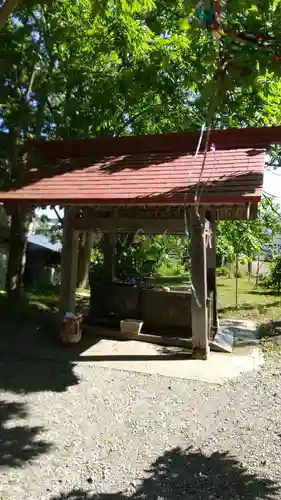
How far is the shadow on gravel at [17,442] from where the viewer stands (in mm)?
4139

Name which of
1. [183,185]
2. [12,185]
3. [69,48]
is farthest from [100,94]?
[183,185]

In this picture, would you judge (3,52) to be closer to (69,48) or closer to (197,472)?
(69,48)

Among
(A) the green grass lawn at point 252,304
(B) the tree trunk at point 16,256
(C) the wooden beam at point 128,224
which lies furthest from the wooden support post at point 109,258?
(A) the green grass lawn at point 252,304

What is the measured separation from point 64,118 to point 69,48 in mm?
2259

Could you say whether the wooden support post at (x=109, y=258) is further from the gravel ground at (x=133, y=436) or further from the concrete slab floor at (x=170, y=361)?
the gravel ground at (x=133, y=436)

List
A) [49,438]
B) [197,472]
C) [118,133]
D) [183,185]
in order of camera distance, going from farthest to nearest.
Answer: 1. [118,133]
2. [183,185]
3. [49,438]
4. [197,472]

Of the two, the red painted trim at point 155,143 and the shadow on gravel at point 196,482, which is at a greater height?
the red painted trim at point 155,143

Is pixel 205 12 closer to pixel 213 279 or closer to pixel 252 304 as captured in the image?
pixel 213 279

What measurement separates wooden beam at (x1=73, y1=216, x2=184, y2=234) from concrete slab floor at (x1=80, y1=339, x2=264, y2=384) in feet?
7.08

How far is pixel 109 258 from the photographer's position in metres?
11.3

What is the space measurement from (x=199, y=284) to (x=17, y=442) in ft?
13.2

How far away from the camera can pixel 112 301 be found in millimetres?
9719

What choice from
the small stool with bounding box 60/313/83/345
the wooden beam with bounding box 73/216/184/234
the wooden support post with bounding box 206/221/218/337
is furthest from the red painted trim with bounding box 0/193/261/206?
the wooden support post with bounding box 206/221/218/337

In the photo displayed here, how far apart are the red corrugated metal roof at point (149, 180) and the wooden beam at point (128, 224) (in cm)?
86
